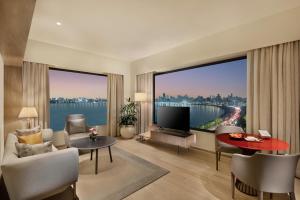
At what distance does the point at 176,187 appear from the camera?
2.26 m

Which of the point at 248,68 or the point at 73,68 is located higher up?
the point at 73,68

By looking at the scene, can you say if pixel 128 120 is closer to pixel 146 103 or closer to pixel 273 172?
pixel 146 103

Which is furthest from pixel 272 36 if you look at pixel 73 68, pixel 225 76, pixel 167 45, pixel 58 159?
pixel 73 68

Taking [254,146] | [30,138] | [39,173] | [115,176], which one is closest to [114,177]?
[115,176]

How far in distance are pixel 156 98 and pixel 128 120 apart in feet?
4.00

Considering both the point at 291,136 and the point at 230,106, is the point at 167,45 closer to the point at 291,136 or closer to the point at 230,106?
the point at 230,106

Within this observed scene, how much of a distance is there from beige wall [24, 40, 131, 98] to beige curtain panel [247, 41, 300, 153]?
396 centimetres

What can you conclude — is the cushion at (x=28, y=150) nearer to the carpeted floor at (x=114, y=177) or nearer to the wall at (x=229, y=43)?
the carpeted floor at (x=114, y=177)

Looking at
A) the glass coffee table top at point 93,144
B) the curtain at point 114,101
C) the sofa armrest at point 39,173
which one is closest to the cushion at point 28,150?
the sofa armrest at point 39,173

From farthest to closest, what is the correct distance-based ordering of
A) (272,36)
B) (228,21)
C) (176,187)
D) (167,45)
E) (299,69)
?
(167,45) < (228,21) < (272,36) < (299,69) < (176,187)

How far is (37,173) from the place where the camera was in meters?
1.61

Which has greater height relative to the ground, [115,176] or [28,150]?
[28,150]

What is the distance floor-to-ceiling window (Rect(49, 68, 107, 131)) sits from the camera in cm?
415

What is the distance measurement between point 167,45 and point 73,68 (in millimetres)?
2796
